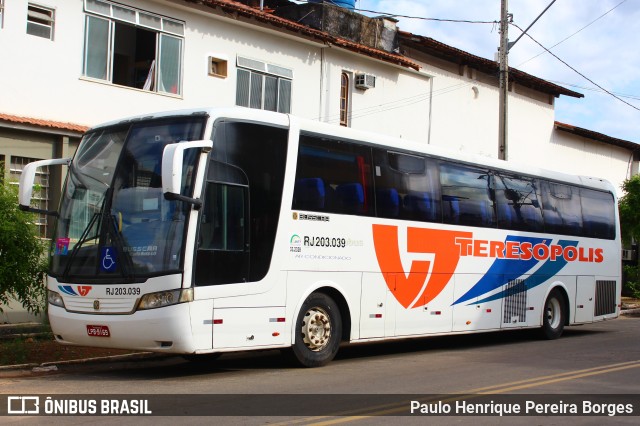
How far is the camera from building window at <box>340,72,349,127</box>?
81.6 ft

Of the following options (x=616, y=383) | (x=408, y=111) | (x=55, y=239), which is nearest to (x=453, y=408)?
(x=616, y=383)

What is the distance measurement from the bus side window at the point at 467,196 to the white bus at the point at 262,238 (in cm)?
3

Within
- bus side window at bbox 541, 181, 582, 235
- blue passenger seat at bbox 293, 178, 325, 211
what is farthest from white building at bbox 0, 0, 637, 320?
bus side window at bbox 541, 181, 582, 235

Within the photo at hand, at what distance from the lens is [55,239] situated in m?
11.8

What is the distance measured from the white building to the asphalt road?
6.86 m

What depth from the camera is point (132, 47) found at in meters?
19.6

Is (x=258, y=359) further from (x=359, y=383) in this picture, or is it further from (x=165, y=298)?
(x=165, y=298)

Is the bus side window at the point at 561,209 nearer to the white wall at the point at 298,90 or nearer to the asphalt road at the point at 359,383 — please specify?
the asphalt road at the point at 359,383

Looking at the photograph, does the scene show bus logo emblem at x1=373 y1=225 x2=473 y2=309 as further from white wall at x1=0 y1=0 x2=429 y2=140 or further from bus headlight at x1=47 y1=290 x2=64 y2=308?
white wall at x1=0 y1=0 x2=429 y2=140

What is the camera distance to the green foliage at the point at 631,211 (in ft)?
98.6

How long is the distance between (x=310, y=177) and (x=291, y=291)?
1673mm

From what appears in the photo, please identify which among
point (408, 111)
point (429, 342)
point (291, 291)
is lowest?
point (429, 342)

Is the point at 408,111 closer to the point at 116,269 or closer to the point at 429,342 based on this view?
the point at 429,342

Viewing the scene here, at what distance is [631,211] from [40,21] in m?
21.3
